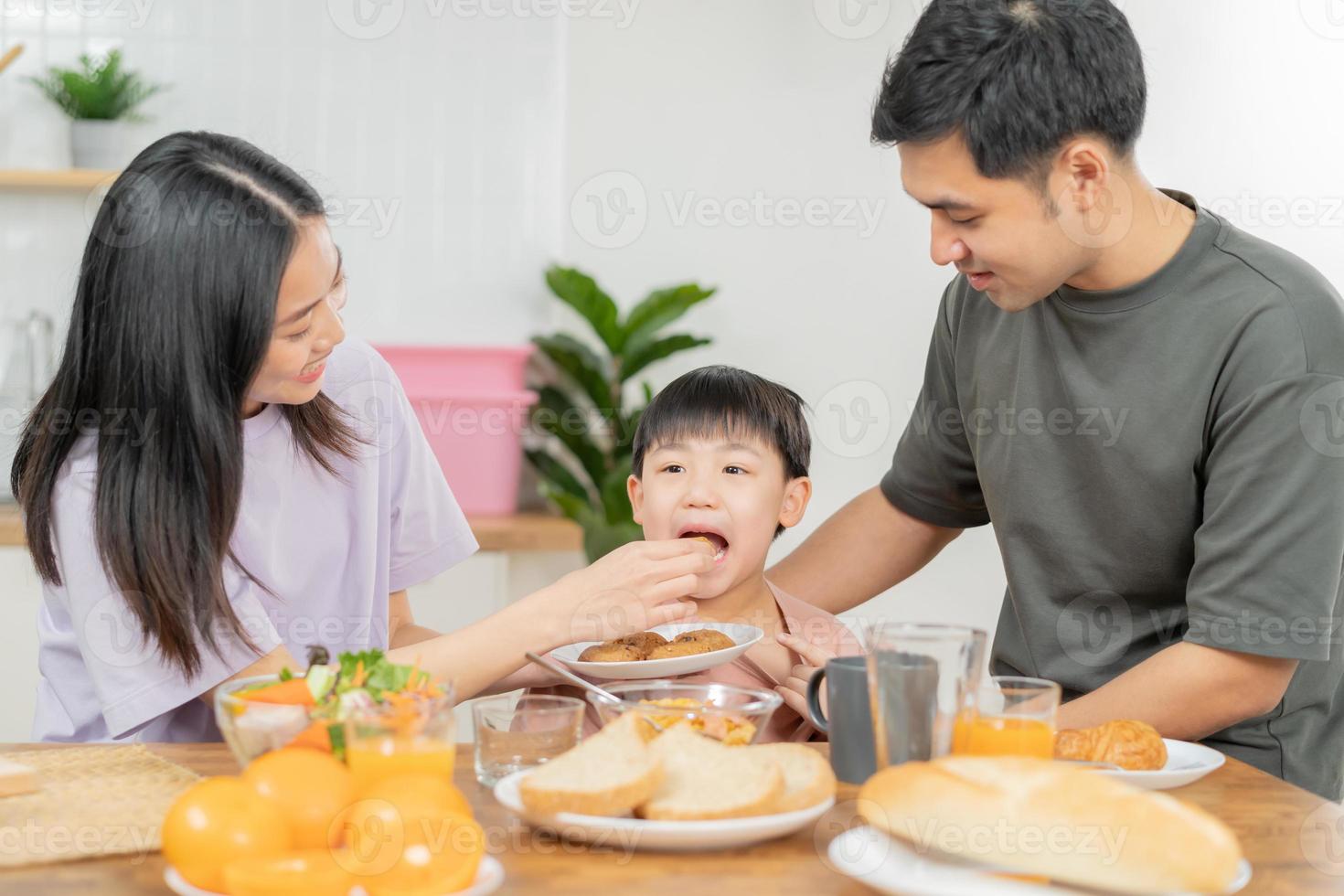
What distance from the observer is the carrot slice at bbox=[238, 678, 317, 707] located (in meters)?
1.03

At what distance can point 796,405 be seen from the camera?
1.98 m

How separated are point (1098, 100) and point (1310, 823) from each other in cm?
88

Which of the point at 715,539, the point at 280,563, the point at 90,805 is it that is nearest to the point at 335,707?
the point at 90,805

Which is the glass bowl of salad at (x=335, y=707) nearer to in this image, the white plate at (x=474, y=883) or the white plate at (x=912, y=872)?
the white plate at (x=474, y=883)

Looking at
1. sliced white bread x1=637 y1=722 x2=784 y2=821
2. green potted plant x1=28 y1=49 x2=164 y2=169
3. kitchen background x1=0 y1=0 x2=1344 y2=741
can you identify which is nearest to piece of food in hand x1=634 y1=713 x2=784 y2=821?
sliced white bread x1=637 y1=722 x2=784 y2=821

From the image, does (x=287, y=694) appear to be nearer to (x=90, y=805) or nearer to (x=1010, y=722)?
(x=90, y=805)

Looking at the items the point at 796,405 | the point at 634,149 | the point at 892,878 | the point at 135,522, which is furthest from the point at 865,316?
the point at 892,878

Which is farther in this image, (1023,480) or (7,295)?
(7,295)

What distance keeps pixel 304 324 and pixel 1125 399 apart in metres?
1.05

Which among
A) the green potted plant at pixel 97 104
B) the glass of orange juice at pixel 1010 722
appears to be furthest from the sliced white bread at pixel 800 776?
the green potted plant at pixel 97 104

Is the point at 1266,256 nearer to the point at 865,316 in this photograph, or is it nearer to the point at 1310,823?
the point at 1310,823

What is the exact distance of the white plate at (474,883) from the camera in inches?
33.6

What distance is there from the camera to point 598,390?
12.0ft

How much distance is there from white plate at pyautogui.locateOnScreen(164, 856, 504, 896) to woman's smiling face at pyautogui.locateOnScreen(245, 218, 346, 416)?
2.48ft
